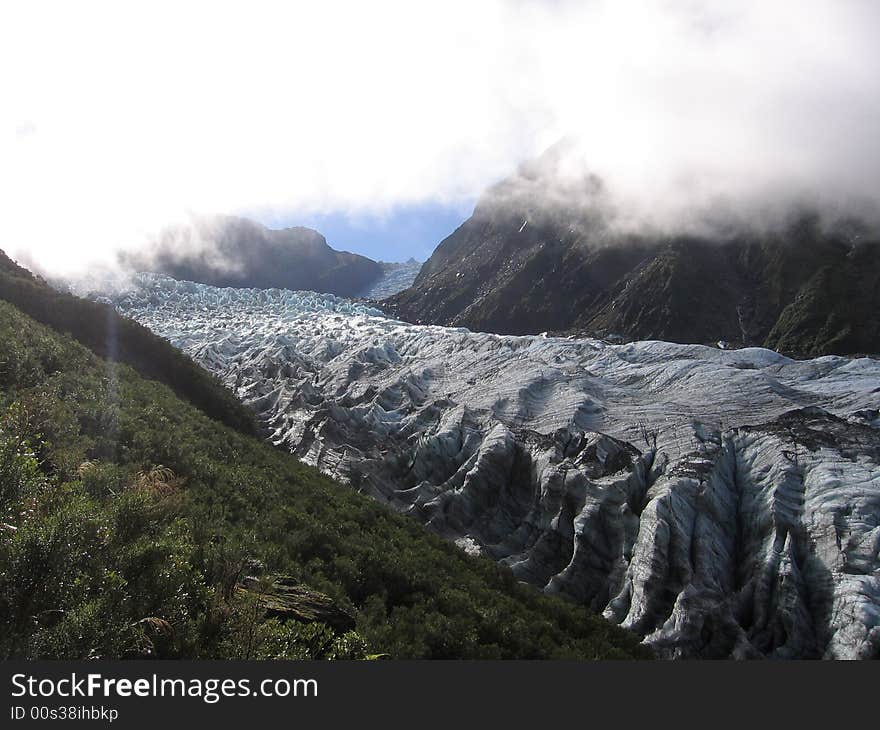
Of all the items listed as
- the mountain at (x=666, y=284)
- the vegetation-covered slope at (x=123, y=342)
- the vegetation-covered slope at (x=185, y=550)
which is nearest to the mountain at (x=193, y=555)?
the vegetation-covered slope at (x=185, y=550)

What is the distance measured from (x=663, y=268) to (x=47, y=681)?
152060 mm

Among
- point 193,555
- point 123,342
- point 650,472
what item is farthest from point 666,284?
point 193,555

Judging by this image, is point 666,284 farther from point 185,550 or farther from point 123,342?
point 185,550

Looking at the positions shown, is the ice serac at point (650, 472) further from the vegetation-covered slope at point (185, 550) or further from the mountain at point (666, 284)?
the mountain at point (666, 284)

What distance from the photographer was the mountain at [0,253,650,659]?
269 inches

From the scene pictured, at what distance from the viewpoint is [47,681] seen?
19.8 feet

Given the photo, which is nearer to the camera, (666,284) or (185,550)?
(185,550)

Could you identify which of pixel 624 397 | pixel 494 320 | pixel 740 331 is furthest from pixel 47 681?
pixel 494 320

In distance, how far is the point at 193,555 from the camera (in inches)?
427

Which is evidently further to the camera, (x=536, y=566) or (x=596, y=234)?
(x=596, y=234)

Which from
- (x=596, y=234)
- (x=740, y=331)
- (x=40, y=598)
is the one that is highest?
(x=596, y=234)

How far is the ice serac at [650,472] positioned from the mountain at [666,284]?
70489 mm

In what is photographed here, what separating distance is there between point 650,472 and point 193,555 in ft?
105

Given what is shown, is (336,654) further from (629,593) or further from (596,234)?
(596,234)
